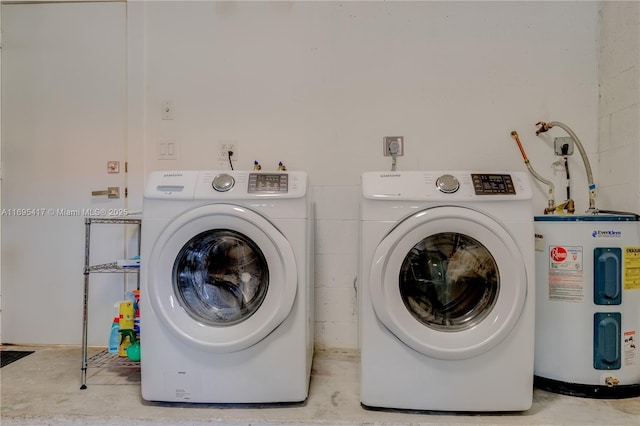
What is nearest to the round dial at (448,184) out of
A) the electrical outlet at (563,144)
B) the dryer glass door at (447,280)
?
the dryer glass door at (447,280)

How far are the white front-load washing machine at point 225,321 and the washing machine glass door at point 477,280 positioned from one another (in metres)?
0.32

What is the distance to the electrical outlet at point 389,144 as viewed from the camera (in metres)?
1.86

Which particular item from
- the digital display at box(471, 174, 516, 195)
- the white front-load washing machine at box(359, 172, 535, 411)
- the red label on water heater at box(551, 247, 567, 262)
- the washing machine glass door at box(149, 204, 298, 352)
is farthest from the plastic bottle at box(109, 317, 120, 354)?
the red label on water heater at box(551, 247, 567, 262)

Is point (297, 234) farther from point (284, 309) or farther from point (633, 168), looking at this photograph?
point (633, 168)

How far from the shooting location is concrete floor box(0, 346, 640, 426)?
1188 millimetres

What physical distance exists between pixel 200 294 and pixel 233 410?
1.43ft

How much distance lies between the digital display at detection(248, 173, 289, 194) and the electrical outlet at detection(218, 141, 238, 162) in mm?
662

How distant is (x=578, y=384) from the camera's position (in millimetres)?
1381

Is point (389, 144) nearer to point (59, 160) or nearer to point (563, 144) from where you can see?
point (563, 144)

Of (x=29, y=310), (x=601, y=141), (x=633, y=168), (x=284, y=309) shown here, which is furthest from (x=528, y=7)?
(x=29, y=310)

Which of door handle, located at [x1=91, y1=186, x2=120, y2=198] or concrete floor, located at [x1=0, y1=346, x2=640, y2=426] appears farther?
door handle, located at [x1=91, y1=186, x2=120, y2=198]

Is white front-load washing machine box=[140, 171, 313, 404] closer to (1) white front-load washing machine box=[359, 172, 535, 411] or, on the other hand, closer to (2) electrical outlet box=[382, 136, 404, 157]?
(1) white front-load washing machine box=[359, 172, 535, 411]

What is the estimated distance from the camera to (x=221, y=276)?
4.49ft

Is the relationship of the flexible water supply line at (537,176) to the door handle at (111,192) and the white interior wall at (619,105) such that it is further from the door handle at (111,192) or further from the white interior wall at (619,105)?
the door handle at (111,192)
